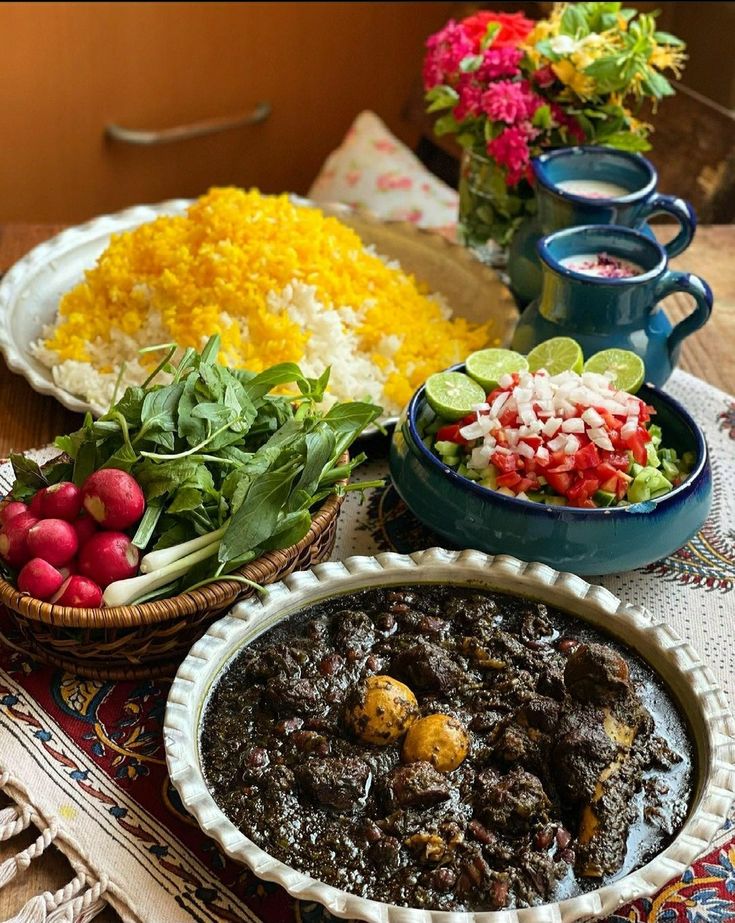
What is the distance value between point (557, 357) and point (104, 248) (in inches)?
40.9

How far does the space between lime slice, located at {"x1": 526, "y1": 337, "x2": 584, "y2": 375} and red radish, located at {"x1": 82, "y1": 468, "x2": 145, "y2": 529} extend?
676 mm

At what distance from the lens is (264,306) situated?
72.4 inches

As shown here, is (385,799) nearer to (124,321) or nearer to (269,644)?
(269,644)

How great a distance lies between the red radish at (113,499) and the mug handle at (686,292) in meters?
0.94

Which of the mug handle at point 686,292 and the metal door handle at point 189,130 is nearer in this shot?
the mug handle at point 686,292

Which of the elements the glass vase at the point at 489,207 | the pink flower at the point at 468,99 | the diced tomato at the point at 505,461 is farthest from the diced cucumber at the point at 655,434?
the pink flower at the point at 468,99

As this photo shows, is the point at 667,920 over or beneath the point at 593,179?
beneath

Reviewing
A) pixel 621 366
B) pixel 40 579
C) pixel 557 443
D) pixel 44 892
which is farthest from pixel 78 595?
pixel 621 366

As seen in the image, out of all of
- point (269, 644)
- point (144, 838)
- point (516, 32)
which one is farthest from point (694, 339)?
point (144, 838)

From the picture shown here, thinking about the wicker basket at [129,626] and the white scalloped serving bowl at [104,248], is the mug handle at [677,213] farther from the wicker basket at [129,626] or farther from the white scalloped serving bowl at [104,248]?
the wicker basket at [129,626]

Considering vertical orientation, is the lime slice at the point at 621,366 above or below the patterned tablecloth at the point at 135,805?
above

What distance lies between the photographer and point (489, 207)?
219 centimetres

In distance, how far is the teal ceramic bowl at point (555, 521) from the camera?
4.65 feet

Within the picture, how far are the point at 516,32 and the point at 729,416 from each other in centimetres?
89
